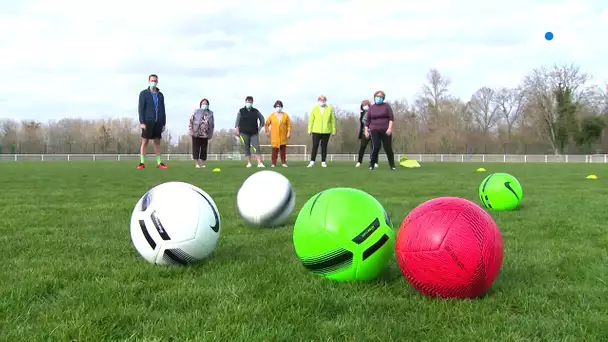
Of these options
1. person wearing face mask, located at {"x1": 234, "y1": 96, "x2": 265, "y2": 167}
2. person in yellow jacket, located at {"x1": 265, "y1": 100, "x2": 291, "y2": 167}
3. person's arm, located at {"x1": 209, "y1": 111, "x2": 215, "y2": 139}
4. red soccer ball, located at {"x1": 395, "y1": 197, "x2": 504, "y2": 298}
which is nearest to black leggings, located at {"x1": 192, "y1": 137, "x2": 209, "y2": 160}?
person's arm, located at {"x1": 209, "y1": 111, "x2": 215, "y2": 139}

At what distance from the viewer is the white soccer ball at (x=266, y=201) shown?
5676 mm

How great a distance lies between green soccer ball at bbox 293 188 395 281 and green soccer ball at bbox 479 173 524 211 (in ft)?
12.7

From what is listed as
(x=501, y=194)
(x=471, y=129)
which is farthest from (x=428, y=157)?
(x=501, y=194)

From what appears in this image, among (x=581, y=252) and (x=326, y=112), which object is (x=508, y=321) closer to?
A: (x=581, y=252)

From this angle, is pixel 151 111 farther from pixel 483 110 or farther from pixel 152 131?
pixel 483 110

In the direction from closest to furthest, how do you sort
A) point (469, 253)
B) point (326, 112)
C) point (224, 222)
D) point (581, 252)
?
point (469, 253) → point (581, 252) → point (224, 222) → point (326, 112)

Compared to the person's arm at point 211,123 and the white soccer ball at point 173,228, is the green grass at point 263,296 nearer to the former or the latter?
the white soccer ball at point 173,228

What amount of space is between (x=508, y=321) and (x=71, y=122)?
94.9m

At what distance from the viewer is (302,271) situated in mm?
3762

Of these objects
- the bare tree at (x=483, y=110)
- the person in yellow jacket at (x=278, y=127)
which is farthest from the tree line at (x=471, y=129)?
the person in yellow jacket at (x=278, y=127)

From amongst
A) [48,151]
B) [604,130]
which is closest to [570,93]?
[604,130]

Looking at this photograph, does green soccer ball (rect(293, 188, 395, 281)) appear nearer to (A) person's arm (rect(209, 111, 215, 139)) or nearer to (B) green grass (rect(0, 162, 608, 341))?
(B) green grass (rect(0, 162, 608, 341))

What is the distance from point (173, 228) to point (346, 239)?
137cm

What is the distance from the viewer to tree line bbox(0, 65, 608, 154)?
188ft
